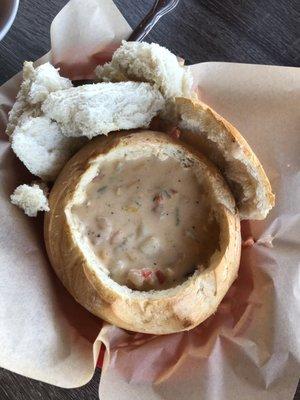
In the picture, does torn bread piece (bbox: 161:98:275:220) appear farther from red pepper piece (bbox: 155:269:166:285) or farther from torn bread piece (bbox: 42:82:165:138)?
red pepper piece (bbox: 155:269:166:285)

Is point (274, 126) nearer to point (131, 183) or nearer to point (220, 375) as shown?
point (131, 183)

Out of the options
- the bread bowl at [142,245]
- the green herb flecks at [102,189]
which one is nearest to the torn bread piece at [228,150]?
the bread bowl at [142,245]

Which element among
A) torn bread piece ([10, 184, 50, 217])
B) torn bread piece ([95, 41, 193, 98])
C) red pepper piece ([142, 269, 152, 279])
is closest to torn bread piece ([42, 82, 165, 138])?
torn bread piece ([95, 41, 193, 98])

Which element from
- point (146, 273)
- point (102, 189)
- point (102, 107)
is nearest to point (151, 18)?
point (102, 107)

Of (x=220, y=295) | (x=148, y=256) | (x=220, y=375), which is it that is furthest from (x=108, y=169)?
(x=220, y=375)

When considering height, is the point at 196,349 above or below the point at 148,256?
below

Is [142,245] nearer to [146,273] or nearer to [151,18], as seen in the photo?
[146,273]

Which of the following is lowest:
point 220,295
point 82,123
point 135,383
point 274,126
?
point 135,383
